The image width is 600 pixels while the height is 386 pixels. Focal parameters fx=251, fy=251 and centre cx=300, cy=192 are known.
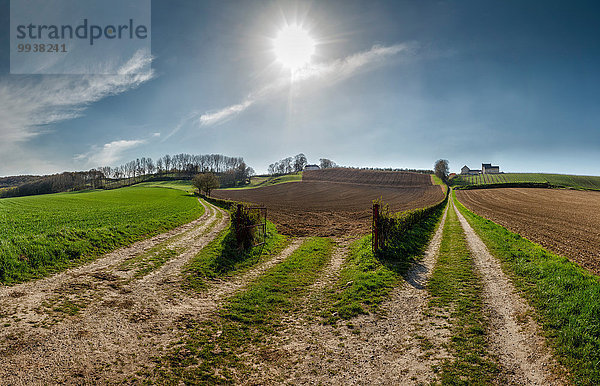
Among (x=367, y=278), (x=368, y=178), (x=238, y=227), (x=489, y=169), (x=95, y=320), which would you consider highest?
(x=489, y=169)

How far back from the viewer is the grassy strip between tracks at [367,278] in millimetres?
7500

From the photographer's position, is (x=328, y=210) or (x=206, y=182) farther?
(x=206, y=182)

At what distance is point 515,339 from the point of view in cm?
564

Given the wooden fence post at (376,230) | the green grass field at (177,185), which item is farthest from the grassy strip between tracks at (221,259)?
the green grass field at (177,185)

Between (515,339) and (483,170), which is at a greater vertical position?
(483,170)

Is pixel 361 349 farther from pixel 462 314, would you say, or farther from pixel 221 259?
pixel 221 259

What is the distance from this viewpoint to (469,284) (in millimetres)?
9078

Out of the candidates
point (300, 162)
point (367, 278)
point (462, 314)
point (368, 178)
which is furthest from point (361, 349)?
point (300, 162)

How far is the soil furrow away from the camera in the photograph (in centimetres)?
459

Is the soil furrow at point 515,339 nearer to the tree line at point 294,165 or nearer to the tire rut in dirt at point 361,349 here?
the tire rut in dirt at point 361,349

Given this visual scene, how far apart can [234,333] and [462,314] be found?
20.0 ft

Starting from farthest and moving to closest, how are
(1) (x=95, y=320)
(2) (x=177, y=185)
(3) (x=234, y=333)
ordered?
(2) (x=177, y=185) → (1) (x=95, y=320) → (3) (x=234, y=333)

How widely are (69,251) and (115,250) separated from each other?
2.16 m

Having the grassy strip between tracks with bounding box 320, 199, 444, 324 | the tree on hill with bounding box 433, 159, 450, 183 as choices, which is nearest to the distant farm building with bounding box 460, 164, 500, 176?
the tree on hill with bounding box 433, 159, 450, 183
